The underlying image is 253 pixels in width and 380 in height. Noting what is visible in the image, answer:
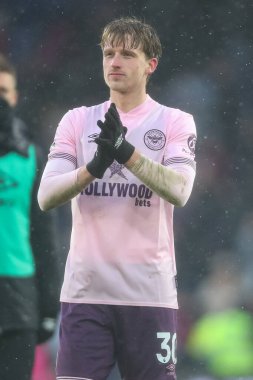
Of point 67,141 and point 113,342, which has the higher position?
point 67,141

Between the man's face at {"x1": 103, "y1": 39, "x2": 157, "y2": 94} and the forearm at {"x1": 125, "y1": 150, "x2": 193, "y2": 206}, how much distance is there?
1.22 ft

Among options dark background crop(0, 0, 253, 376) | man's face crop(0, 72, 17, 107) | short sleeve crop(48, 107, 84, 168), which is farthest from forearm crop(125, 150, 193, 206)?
dark background crop(0, 0, 253, 376)

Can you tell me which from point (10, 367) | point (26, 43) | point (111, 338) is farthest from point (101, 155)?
point (26, 43)

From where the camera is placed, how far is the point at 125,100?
4.16 m

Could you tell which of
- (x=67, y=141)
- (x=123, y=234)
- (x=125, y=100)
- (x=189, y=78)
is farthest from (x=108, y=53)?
(x=189, y=78)

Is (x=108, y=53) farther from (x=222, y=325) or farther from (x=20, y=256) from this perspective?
(x=222, y=325)

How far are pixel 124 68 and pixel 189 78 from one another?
450 cm

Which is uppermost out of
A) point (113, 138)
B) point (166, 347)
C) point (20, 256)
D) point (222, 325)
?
point (113, 138)

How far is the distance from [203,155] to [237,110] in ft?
1.60

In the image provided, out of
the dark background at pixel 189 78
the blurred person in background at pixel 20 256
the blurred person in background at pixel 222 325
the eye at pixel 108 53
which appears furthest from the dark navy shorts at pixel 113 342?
the dark background at pixel 189 78

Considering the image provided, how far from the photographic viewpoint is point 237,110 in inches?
340

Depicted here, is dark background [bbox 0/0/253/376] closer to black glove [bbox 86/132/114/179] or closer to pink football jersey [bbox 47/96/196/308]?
pink football jersey [bbox 47/96/196/308]

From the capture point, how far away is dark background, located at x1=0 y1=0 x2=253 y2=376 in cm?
828

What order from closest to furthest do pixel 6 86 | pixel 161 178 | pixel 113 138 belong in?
pixel 113 138 → pixel 161 178 → pixel 6 86
